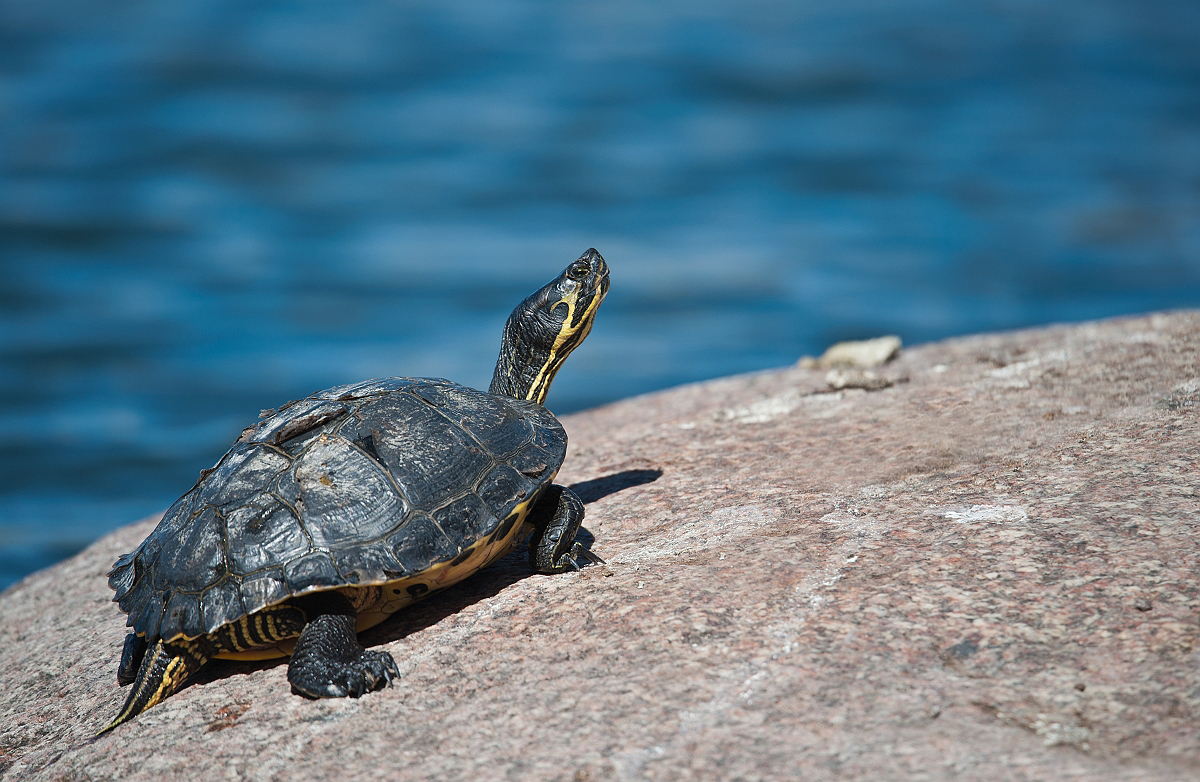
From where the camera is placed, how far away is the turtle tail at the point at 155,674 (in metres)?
3.92

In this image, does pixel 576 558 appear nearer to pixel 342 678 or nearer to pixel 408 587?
pixel 408 587

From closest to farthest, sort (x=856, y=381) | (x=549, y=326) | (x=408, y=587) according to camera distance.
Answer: (x=408, y=587), (x=549, y=326), (x=856, y=381)

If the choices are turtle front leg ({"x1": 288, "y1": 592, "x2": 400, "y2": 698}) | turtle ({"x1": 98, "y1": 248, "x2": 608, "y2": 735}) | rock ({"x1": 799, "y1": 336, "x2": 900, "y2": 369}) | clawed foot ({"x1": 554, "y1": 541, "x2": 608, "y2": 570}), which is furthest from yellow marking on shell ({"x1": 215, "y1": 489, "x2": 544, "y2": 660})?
rock ({"x1": 799, "y1": 336, "x2": 900, "y2": 369})

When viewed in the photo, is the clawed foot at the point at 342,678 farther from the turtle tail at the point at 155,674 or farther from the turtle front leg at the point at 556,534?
the turtle front leg at the point at 556,534

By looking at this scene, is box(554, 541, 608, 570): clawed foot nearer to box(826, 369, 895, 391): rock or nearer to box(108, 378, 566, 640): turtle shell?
box(108, 378, 566, 640): turtle shell

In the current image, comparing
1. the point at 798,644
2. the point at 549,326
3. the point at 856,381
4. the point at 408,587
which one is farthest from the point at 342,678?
the point at 856,381

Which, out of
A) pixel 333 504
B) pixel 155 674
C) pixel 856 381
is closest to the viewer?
pixel 155 674

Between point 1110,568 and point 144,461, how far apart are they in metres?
12.6

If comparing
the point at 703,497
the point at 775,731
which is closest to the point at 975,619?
the point at 775,731

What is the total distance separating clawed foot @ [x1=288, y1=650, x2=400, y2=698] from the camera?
3762 mm

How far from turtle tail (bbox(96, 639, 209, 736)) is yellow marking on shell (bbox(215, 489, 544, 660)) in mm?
164

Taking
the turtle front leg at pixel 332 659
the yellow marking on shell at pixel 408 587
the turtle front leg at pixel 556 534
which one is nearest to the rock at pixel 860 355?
the turtle front leg at pixel 556 534

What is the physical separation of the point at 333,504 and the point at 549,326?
1798mm

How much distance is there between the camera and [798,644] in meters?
3.57
